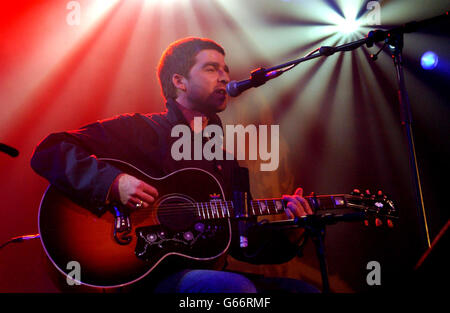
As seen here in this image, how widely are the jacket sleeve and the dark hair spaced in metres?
0.70

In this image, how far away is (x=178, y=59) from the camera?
281 centimetres

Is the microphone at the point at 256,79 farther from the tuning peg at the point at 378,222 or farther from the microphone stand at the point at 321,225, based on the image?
the tuning peg at the point at 378,222

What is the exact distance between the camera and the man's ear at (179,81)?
2775 millimetres

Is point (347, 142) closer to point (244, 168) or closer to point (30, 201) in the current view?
point (244, 168)

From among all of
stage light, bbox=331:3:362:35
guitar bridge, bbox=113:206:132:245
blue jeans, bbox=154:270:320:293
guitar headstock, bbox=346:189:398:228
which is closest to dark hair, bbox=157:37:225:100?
guitar bridge, bbox=113:206:132:245

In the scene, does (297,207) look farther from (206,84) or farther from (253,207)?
(206,84)

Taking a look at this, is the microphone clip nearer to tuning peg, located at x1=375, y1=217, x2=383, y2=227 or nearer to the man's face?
the man's face

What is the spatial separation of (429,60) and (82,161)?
3.29 metres

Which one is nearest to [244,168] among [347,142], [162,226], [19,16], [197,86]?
[197,86]

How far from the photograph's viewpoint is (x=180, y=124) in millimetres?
2566

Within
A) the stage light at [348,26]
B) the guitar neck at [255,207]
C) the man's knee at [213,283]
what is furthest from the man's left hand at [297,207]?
the stage light at [348,26]

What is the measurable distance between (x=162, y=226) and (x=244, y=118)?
1.43 m

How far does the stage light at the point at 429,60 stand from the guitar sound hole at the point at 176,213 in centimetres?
280

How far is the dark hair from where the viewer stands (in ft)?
9.16
